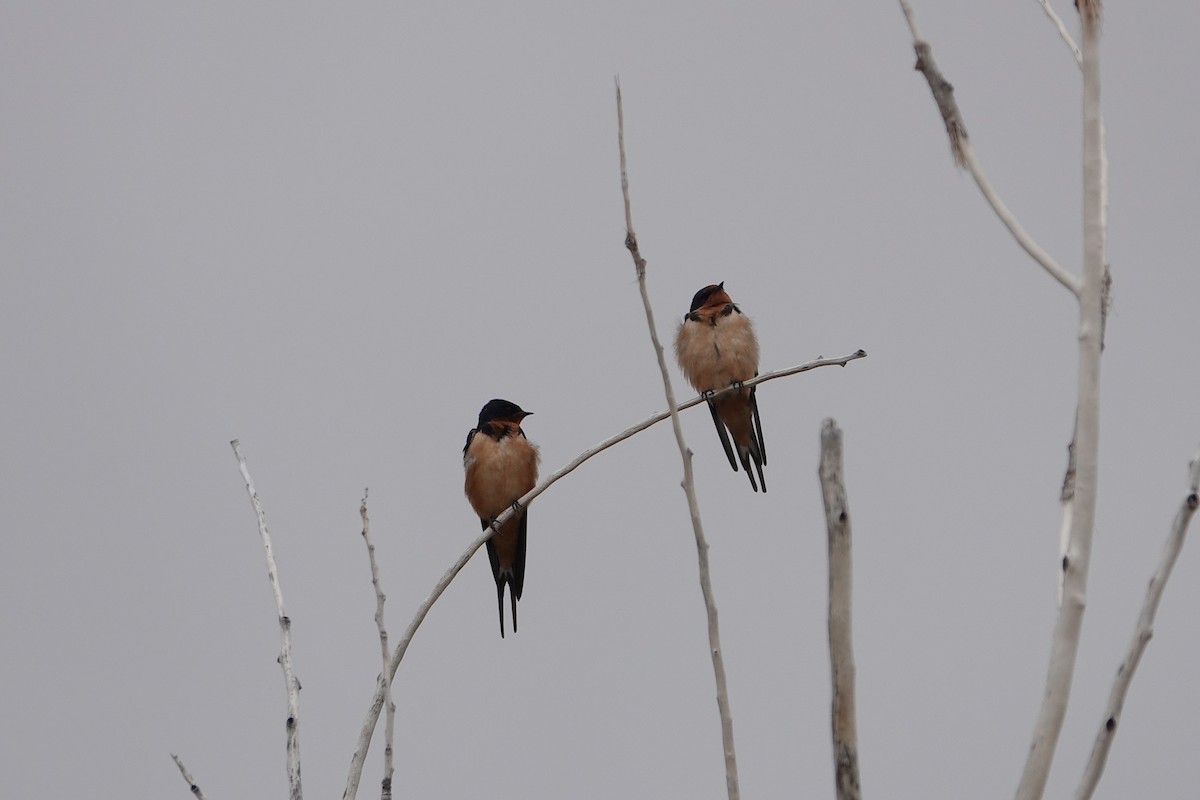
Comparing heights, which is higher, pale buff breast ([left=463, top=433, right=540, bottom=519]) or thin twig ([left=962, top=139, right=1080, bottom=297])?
pale buff breast ([left=463, top=433, right=540, bottom=519])

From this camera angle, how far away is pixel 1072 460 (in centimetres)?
269

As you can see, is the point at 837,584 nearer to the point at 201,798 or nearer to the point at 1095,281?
the point at 1095,281

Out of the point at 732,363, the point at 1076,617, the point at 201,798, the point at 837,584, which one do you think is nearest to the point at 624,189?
the point at 837,584

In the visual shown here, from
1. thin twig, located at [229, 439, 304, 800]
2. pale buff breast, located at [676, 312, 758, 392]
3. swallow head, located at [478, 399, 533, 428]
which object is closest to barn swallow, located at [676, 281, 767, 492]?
pale buff breast, located at [676, 312, 758, 392]

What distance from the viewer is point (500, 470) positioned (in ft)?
32.5

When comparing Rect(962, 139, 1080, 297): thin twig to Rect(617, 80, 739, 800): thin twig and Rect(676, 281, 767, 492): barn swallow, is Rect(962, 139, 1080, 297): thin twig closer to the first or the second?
Rect(617, 80, 739, 800): thin twig

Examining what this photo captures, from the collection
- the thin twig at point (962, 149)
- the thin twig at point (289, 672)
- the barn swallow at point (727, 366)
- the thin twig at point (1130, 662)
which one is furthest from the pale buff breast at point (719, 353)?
the thin twig at point (1130, 662)

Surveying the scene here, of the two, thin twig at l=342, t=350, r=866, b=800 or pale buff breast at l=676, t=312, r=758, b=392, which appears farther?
pale buff breast at l=676, t=312, r=758, b=392

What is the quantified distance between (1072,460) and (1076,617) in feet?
1.13

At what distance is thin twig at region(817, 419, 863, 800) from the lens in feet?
8.95

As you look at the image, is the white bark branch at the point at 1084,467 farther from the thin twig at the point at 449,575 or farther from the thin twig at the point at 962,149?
the thin twig at the point at 449,575

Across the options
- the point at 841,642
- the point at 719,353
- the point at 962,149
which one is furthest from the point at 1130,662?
the point at 719,353

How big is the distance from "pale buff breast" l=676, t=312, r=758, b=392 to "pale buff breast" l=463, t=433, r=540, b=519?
1280 mm

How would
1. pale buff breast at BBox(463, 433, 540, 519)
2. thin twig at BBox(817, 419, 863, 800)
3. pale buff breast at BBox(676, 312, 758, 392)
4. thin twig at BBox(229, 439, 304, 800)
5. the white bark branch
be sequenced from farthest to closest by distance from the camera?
1. pale buff breast at BBox(676, 312, 758, 392)
2. pale buff breast at BBox(463, 433, 540, 519)
3. thin twig at BBox(229, 439, 304, 800)
4. thin twig at BBox(817, 419, 863, 800)
5. the white bark branch
